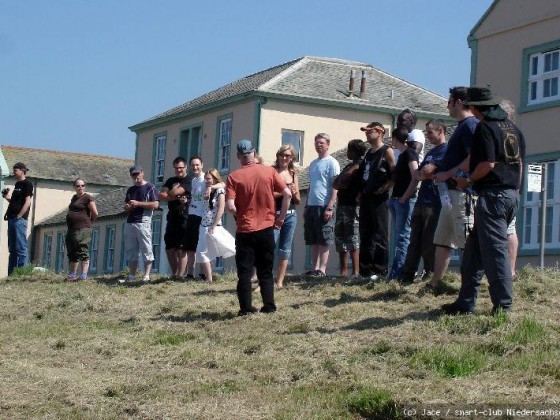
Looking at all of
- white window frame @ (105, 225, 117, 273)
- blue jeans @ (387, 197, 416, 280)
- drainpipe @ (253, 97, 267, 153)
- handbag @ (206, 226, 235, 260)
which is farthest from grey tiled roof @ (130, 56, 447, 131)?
blue jeans @ (387, 197, 416, 280)

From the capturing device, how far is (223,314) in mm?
12953

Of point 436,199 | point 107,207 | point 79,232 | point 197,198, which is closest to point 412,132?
point 436,199

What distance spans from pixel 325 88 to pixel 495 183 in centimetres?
3385

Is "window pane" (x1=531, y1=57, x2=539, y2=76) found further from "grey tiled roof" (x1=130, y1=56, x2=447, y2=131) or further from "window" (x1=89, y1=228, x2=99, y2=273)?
"window" (x1=89, y1=228, x2=99, y2=273)

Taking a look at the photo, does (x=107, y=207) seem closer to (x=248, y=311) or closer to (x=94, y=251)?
(x=94, y=251)

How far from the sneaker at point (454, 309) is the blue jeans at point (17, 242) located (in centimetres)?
1190

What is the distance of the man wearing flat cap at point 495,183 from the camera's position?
34.1 ft

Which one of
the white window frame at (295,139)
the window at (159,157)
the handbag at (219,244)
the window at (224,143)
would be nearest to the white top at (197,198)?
the handbag at (219,244)

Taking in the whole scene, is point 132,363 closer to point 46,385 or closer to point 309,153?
point 46,385

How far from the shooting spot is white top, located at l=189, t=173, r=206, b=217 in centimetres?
1705

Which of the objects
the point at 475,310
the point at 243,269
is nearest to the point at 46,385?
the point at 243,269

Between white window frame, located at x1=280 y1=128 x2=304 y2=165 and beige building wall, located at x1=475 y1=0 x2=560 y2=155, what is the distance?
1402cm

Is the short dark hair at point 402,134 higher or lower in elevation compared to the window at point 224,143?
lower

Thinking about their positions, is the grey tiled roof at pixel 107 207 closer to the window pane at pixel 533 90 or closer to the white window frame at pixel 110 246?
the white window frame at pixel 110 246
